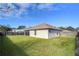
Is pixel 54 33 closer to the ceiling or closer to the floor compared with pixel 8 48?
closer to the ceiling

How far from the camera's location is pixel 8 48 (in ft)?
9.28

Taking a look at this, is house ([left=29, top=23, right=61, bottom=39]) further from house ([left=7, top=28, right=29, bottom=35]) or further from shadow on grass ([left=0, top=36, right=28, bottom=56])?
shadow on grass ([left=0, top=36, right=28, bottom=56])

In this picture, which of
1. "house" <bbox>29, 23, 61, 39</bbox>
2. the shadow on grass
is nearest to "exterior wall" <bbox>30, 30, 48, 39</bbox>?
"house" <bbox>29, 23, 61, 39</bbox>

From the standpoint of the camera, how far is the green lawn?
9.28 ft

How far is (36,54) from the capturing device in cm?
283

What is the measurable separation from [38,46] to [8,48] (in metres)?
0.28

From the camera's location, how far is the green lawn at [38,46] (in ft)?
9.28

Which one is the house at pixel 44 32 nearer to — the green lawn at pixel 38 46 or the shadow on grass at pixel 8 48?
the green lawn at pixel 38 46

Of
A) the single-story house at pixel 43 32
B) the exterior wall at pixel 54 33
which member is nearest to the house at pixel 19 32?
the single-story house at pixel 43 32

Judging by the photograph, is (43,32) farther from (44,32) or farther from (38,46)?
(38,46)

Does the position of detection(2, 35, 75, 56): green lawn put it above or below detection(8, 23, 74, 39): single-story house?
below

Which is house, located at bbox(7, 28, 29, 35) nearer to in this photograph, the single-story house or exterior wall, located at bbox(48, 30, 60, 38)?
the single-story house

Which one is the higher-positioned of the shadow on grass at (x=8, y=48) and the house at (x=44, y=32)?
the house at (x=44, y=32)

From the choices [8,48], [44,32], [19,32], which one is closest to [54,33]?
[44,32]
